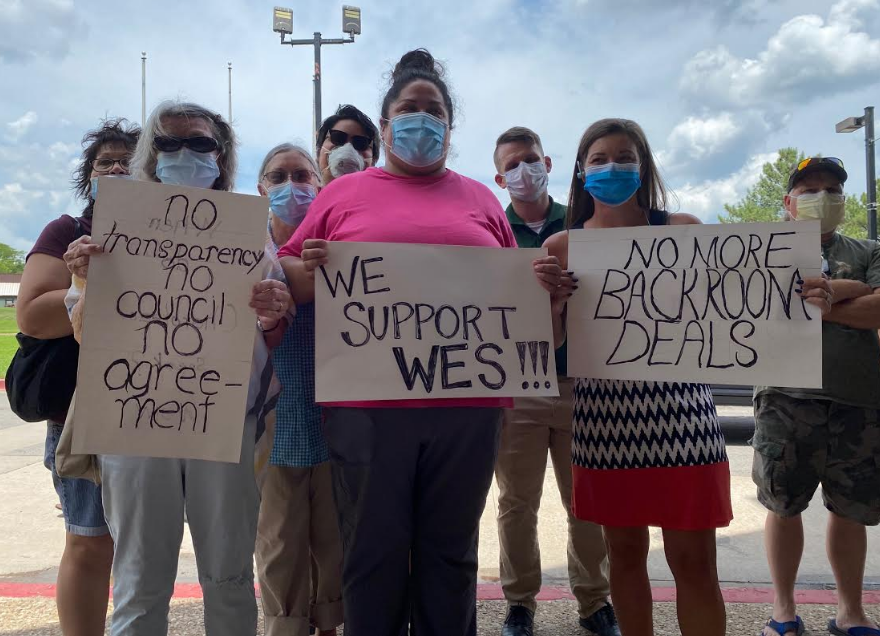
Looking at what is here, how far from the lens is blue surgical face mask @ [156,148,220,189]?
197cm

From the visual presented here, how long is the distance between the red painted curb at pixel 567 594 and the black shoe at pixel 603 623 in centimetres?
31

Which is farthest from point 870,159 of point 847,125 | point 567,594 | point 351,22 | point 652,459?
point 652,459

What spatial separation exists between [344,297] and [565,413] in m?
1.36

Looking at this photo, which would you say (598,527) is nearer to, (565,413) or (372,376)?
(565,413)

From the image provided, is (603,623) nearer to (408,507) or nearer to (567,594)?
(567,594)

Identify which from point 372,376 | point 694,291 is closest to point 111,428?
point 372,376

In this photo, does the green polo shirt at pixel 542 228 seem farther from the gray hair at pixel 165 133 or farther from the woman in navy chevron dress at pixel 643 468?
the gray hair at pixel 165 133

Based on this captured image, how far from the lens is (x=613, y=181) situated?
2.16m

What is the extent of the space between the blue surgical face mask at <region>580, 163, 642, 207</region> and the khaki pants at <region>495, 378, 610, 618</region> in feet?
3.30

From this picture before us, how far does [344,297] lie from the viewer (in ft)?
6.36

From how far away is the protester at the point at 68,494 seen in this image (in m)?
1.99

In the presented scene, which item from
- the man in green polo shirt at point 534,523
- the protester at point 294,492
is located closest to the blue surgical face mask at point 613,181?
the man in green polo shirt at point 534,523

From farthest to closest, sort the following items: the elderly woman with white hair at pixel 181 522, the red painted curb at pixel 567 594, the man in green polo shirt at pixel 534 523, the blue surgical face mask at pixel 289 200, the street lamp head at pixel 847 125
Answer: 1. the street lamp head at pixel 847 125
2. the red painted curb at pixel 567 594
3. the man in green polo shirt at pixel 534 523
4. the blue surgical face mask at pixel 289 200
5. the elderly woman with white hair at pixel 181 522

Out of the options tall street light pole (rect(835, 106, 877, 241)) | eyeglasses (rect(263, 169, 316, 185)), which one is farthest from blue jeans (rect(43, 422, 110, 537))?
tall street light pole (rect(835, 106, 877, 241))
